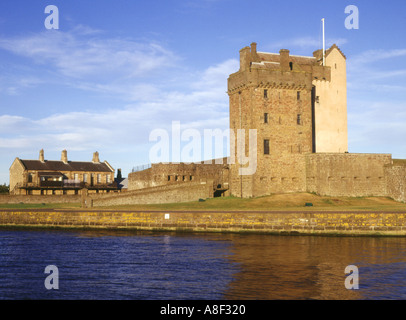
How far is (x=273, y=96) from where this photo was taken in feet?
154

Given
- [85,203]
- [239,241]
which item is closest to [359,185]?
[239,241]

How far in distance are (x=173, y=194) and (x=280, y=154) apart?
11209mm

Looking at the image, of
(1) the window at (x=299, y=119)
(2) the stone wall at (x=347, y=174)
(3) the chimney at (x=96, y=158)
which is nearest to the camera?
(2) the stone wall at (x=347, y=174)

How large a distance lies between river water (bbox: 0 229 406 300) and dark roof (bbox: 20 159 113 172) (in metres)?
45.5

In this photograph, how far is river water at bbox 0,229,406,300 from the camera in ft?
49.4

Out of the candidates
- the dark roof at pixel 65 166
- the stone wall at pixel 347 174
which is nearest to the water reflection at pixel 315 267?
the stone wall at pixel 347 174

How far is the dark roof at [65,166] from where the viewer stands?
72.9 metres

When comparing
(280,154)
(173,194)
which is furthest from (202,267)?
(280,154)

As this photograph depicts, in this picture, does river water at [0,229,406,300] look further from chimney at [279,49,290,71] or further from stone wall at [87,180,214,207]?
chimney at [279,49,290,71]

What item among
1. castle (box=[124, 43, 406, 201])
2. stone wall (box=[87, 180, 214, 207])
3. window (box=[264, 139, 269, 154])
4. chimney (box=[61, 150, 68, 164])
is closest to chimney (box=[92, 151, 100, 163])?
chimney (box=[61, 150, 68, 164])

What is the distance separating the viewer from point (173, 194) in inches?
1844

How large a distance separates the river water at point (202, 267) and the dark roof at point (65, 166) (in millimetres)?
45493

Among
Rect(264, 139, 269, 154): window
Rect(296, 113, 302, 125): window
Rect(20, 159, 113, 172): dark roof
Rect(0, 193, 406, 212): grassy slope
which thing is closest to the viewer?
Rect(0, 193, 406, 212): grassy slope

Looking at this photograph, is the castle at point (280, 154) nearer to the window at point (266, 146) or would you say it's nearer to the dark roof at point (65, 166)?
the window at point (266, 146)
